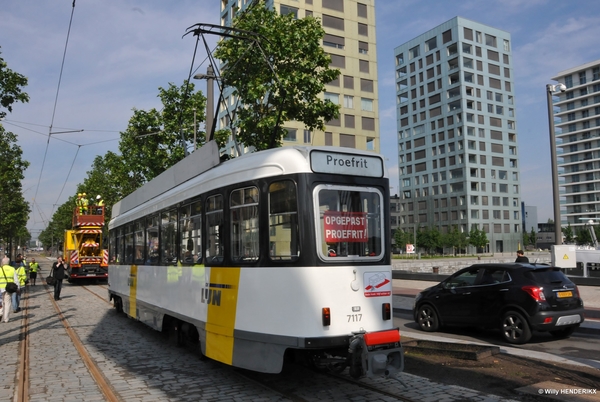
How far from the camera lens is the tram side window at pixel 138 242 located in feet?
37.7

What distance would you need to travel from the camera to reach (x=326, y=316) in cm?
601

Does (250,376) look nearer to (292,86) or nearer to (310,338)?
(310,338)

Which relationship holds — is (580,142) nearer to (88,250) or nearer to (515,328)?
(88,250)

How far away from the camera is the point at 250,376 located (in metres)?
7.42

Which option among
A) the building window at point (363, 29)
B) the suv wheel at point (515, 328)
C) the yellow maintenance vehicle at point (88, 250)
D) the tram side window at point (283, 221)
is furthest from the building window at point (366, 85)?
the tram side window at point (283, 221)

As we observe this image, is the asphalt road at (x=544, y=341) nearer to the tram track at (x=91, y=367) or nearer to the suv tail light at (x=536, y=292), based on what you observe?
the suv tail light at (x=536, y=292)

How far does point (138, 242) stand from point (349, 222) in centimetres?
692

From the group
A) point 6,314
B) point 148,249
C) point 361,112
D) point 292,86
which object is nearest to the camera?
point 148,249

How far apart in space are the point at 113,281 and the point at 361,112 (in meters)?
39.4

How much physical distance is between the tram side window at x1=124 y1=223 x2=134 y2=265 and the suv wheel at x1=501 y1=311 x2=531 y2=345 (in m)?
8.27

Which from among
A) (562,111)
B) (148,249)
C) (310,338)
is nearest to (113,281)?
(148,249)

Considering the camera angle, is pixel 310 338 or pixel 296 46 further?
pixel 296 46

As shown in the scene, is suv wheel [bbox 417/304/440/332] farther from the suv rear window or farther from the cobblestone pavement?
the cobblestone pavement

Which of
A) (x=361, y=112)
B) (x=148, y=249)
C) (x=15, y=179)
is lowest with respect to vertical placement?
(x=148, y=249)
